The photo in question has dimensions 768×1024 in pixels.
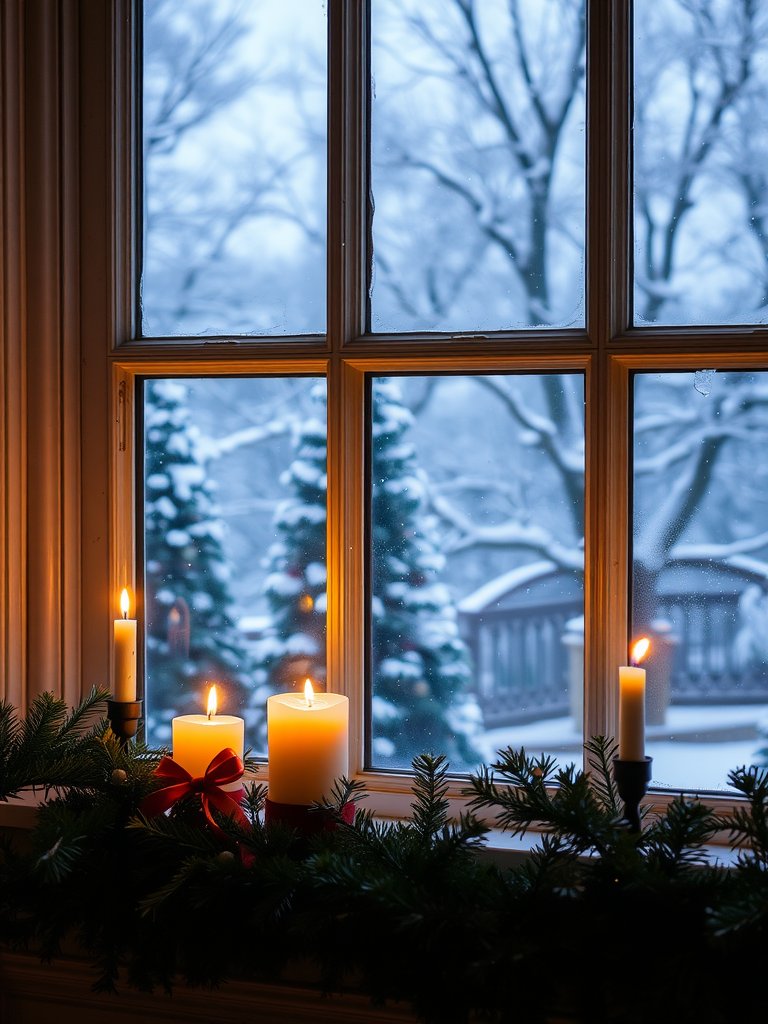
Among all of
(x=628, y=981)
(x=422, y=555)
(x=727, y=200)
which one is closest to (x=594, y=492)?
(x=422, y=555)

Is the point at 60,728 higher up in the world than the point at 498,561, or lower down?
lower down

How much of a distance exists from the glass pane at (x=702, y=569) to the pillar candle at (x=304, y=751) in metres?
0.38

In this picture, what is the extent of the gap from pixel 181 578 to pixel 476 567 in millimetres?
393

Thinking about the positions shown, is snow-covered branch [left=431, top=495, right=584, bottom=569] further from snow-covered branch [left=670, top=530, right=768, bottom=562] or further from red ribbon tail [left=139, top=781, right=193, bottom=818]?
red ribbon tail [left=139, top=781, right=193, bottom=818]

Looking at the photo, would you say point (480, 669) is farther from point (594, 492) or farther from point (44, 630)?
point (44, 630)

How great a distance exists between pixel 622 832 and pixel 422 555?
444 mm

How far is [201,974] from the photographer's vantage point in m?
1.03

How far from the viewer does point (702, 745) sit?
4.00ft

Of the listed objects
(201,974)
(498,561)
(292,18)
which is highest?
(292,18)

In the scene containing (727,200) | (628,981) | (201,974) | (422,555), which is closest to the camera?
(628,981)

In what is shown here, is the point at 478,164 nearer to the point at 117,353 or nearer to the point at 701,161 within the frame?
the point at 701,161

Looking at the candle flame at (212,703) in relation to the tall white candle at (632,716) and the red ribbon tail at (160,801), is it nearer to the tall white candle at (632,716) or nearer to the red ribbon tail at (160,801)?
the red ribbon tail at (160,801)

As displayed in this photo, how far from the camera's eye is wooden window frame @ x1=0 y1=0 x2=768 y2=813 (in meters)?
1.22

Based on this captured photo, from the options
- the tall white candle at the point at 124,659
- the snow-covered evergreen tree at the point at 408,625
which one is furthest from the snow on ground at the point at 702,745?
the tall white candle at the point at 124,659
